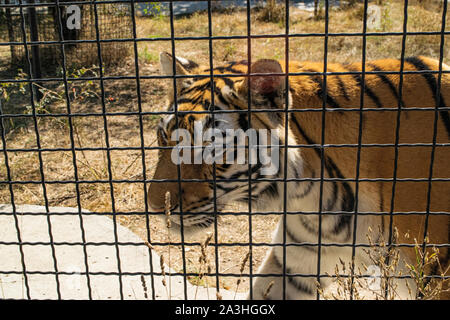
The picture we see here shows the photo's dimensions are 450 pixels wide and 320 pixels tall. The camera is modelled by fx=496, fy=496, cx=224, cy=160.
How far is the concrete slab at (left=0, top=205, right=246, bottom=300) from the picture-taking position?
2912 mm

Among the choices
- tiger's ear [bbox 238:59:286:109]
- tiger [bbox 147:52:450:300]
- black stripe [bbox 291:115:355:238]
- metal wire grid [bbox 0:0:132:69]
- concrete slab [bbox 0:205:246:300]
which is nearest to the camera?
tiger's ear [bbox 238:59:286:109]

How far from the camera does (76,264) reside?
3.24m

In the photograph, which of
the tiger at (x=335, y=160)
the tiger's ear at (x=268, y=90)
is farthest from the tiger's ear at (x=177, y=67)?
the tiger's ear at (x=268, y=90)

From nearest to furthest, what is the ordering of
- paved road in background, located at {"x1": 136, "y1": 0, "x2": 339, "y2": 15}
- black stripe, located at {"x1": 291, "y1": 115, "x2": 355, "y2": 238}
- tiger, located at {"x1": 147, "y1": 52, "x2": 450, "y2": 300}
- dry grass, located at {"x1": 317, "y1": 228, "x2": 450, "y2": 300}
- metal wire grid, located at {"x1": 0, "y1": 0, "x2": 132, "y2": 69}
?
1. dry grass, located at {"x1": 317, "y1": 228, "x2": 450, "y2": 300}
2. tiger, located at {"x1": 147, "y1": 52, "x2": 450, "y2": 300}
3. black stripe, located at {"x1": 291, "y1": 115, "x2": 355, "y2": 238}
4. metal wire grid, located at {"x1": 0, "y1": 0, "x2": 132, "y2": 69}
5. paved road in background, located at {"x1": 136, "y1": 0, "x2": 339, "y2": 15}

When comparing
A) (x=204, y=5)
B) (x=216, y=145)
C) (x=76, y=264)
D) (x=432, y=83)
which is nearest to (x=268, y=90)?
(x=216, y=145)

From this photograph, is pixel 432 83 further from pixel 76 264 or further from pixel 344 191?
pixel 76 264

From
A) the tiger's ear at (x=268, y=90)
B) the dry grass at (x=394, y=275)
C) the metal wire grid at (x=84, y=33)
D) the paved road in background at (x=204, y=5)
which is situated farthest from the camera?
the paved road in background at (x=204, y=5)

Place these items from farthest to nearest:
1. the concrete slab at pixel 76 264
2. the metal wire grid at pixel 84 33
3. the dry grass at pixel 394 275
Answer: the metal wire grid at pixel 84 33 → the concrete slab at pixel 76 264 → the dry grass at pixel 394 275

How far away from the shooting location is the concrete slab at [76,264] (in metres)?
2.91

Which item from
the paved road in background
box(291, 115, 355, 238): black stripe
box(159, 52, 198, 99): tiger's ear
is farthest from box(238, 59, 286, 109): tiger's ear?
the paved road in background

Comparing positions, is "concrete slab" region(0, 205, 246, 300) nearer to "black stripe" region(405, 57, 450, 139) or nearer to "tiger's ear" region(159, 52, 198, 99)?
"tiger's ear" region(159, 52, 198, 99)

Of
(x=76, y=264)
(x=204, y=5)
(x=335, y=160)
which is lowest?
(x=76, y=264)

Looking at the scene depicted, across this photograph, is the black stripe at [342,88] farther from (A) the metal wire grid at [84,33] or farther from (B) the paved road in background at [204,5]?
(B) the paved road in background at [204,5]
